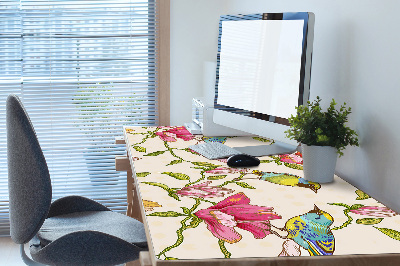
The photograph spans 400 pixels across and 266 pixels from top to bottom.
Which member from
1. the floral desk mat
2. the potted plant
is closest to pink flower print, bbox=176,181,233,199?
the floral desk mat

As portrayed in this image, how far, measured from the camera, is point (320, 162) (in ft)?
5.66

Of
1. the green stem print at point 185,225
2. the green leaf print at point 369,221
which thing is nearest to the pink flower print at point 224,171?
the green stem print at point 185,225

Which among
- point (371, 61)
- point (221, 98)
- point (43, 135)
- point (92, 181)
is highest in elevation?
point (371, 61)

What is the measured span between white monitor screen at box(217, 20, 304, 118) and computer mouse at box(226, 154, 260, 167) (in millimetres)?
186

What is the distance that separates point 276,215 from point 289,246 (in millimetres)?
217

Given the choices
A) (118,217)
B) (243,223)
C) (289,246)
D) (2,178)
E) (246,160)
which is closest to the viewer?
(289,246)

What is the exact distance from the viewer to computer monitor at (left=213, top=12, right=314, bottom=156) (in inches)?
74.2

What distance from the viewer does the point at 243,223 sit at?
1.38m

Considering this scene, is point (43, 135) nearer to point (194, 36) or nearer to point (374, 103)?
point (194, 36)

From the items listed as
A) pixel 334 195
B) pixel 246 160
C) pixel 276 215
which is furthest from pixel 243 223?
pixel 246 160

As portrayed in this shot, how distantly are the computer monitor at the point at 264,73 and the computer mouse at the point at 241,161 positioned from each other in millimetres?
129

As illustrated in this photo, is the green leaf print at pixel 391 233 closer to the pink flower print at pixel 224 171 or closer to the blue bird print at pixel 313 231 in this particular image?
the blue bird print at pixel 313 231

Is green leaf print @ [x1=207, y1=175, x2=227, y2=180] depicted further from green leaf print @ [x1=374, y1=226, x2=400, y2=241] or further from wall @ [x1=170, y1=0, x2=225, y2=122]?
wall @ [x1=170, y1=0, x2=225, y2=122]

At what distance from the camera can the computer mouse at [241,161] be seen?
195 cm
